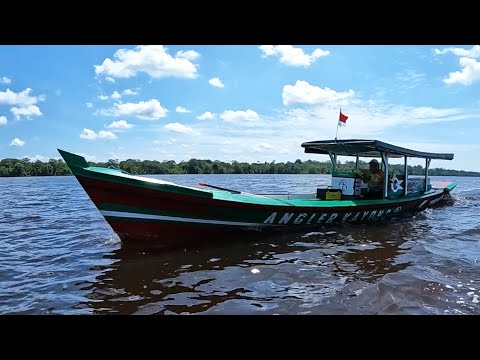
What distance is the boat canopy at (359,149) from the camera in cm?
1073

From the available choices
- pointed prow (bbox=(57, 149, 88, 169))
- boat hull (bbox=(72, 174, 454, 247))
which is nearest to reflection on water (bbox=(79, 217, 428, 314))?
boat hull (bbox=(72, 174, 454, 247))

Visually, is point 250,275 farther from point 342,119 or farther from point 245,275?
point 342,119

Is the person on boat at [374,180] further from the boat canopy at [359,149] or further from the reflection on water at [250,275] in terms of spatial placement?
the reflection on water at [250,275]

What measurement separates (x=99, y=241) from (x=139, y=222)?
7.02ft

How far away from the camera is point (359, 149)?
12.5 metres

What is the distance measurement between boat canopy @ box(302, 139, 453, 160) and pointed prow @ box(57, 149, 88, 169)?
7454 millimetres

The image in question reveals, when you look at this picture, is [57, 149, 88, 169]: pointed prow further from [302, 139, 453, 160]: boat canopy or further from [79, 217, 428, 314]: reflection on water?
[302, 139, 453, 160]: boat canopy

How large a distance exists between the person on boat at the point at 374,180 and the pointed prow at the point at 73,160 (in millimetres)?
9104

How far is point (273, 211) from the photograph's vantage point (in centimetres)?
862

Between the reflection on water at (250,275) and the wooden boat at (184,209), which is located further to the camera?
the wooden boat at (184,209)

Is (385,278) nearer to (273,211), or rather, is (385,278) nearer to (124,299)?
(273,211)

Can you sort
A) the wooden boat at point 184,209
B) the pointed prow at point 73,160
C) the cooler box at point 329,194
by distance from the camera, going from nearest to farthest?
the pointed prow at point 73,160, the wooden boat at point 184,209, the cooler box at point 329,194

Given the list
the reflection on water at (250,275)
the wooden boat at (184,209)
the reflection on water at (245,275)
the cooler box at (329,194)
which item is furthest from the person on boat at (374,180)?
the reflection on water at (245,275)

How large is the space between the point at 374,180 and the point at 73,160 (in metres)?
9.60
